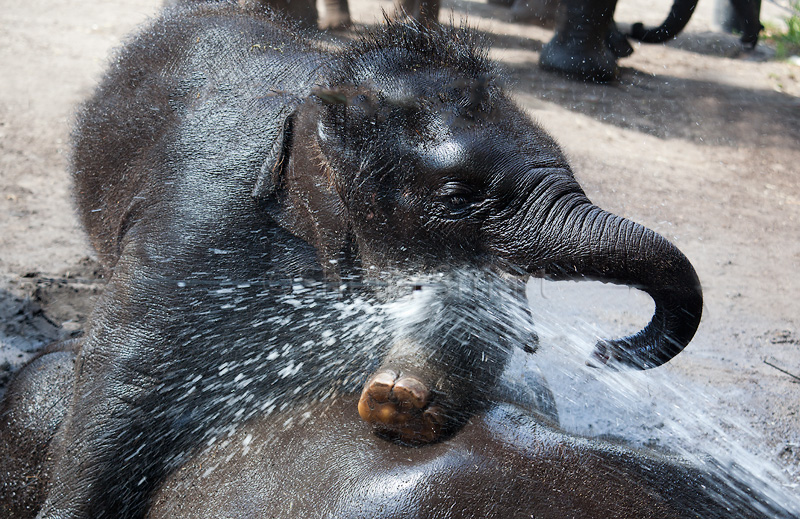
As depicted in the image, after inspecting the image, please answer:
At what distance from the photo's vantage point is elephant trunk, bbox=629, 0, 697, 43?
19.6 feet

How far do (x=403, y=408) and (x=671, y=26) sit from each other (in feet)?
17.1

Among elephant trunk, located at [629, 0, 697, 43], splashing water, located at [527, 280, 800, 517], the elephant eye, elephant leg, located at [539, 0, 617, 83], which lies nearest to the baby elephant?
the elephant eye

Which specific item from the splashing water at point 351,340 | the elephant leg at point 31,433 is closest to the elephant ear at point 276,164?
the splashing water at point 351,340

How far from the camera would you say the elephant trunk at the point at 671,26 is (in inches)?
236

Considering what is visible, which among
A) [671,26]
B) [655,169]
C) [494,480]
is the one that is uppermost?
[494,480]

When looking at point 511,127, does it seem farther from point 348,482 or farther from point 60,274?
point 60,274

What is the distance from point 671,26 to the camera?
240 inches

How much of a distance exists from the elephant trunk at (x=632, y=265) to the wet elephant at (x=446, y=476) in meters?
0.28

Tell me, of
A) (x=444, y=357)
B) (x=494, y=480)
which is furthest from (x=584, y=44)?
(x=494, y=480)

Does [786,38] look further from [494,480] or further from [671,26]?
[494,480]

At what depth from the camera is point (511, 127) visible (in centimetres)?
211

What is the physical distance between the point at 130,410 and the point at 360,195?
96 centimetres

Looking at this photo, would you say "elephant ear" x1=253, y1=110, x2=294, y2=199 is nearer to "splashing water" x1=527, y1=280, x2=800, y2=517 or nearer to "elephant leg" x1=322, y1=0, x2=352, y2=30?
"splashing water" x1=527, y1=280, x2=800, y2=517

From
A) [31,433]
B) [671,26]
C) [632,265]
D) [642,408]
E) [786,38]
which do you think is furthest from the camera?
[786,38]
